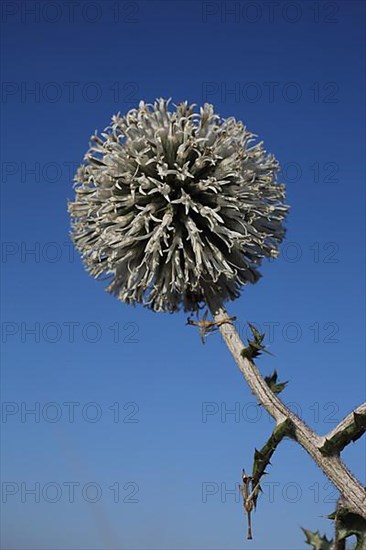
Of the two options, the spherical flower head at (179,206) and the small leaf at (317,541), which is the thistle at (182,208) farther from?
the small leaf at (317,541)

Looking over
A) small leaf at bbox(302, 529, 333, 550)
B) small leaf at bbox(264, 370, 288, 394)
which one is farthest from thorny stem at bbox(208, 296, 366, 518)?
small leaf at bbox(302, 529, 333, 550)

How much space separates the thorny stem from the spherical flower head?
22.2 inches

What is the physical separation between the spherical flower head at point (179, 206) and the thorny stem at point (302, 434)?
56 cm

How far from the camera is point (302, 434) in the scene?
4.62 metres

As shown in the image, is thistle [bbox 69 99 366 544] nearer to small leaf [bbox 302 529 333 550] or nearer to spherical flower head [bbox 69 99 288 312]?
spherical flower head [bbox 69 99 288 312]

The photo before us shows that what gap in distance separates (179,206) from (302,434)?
1876 millimetres

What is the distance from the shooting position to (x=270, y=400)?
15.6 ft

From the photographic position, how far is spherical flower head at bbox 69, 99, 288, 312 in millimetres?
5285

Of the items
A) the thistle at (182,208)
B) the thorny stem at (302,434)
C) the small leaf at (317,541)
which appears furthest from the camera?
the thistle at (182,208)

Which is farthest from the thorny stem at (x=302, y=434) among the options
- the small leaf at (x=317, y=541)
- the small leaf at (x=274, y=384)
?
the small leaf at (x=317, y=541)

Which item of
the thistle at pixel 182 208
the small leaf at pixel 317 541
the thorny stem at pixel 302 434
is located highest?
the thistle at pixel 182 208

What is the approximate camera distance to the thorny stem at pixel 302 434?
173 inches

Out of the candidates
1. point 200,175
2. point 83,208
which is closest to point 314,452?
point 200,175

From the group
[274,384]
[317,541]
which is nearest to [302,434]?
[274,384]
